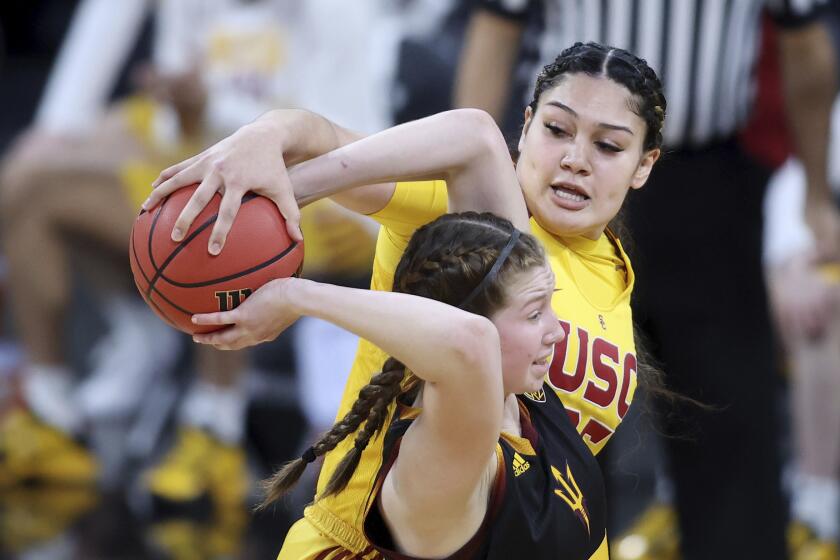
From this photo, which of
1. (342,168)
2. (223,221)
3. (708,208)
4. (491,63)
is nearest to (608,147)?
(342,168)

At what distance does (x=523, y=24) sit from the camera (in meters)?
3.88

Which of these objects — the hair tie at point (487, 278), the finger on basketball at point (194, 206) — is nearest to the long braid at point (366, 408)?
→ the hair tie at point (487, 278)

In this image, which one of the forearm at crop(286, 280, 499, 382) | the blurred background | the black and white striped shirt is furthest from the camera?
the blurred background

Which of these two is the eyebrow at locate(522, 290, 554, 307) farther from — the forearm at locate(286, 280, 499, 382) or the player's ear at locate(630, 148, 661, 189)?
the player's ear at locate(630, 148, 661, 189)

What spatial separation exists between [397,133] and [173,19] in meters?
4.16

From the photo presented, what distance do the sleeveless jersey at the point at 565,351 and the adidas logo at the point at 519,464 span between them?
9.6 inches

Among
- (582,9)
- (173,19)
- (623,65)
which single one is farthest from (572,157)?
(173,19)

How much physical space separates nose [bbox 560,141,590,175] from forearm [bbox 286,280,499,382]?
486 mm

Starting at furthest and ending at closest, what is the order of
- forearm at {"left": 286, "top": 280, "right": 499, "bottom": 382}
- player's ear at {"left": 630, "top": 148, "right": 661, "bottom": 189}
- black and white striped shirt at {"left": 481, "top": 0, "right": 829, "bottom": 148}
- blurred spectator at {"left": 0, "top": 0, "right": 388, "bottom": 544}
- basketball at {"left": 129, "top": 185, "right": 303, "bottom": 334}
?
blurred spectator at {"left": 0, "top": 0, "right": 388, "bottom": 544} → black and white striped shirt at {"left": 481, "top": 0, "right": 829, "bottom": 148} → player's ear at {"left": 630, "top": 148, "right": 661, "bottom": 189} → basketball at {"left": 129, "top": 185, "right": 303, "bottom": 334} → forearm at {"left": 286, "top": 280, "right": 499, "bottom": 382}

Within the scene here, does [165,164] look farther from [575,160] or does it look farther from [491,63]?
[575,160]

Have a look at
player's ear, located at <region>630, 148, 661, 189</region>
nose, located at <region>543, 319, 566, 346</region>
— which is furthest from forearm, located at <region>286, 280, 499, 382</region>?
player's ear, located at <region>630, 148, 661, 189</region>

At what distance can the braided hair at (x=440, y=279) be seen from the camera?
2.23 meters

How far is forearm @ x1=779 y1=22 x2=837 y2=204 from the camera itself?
4.02m

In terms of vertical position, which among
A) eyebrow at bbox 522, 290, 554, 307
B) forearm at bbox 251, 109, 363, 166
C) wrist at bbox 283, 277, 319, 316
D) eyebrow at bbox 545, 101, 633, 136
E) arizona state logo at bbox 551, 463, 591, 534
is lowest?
arizona state logo at bbox 551, 463, 591, 534
